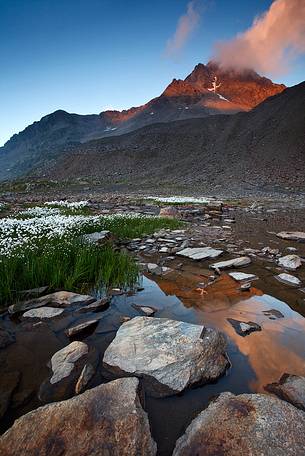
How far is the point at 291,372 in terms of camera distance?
3643 millimetres

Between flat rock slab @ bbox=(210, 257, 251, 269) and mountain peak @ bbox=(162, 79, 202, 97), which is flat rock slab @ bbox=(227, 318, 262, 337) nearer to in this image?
flat rock slab @ bbox=(210, 257, 251, 269)

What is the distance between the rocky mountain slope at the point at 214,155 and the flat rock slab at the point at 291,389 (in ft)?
125

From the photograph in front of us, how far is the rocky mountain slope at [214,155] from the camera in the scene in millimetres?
50438

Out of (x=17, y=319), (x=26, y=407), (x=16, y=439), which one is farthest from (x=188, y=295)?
(x=16, y=439)

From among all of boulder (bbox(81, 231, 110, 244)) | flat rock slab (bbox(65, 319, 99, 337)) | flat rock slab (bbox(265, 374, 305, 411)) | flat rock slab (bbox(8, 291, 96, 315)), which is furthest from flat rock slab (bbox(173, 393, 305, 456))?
boulder (bbox(81, 231, 110, 244))

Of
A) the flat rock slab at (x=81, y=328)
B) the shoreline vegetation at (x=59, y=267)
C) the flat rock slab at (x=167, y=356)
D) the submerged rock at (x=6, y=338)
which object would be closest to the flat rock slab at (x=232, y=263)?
the shoreline vegetation at (x=59, y=267)

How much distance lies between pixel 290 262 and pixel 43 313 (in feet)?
21.3

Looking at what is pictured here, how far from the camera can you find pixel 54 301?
18.6 ft

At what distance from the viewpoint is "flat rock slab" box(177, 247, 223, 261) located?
8594 mm

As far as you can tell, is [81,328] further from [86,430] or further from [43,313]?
[86,430]

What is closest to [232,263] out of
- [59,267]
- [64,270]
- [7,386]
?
[64,270]

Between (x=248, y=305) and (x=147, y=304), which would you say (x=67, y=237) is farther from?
(x=248, y=305)

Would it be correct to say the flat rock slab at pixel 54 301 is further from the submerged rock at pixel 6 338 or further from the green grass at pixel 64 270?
the submerged rock at pixel 6 338

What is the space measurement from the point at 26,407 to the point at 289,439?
2608 mm
